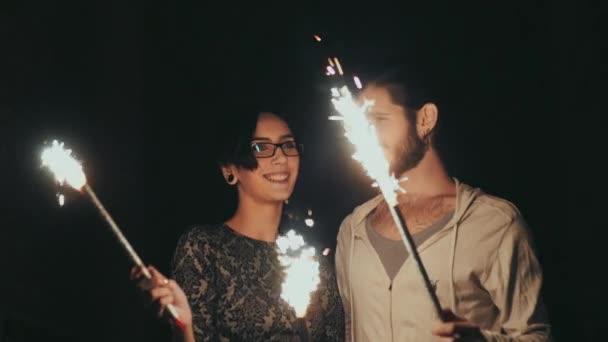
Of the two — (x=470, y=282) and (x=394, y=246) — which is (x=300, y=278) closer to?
(x=394, y=246)

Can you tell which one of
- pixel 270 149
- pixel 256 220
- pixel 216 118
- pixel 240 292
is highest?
pixel 216 118

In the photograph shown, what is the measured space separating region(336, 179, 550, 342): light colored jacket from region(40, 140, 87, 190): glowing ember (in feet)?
5.73

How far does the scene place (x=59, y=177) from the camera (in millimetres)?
3170

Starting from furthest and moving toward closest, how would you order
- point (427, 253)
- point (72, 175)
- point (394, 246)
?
point (394, 246)
point (427, 253)
point (72, 175)

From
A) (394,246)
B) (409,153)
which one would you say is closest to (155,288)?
(394,246)

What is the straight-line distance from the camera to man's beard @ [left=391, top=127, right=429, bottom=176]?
3986mm

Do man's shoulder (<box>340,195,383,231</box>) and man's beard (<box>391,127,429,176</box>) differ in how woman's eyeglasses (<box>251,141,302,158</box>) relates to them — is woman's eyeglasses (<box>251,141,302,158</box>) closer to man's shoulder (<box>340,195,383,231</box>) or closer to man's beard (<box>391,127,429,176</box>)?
man's shoulder (<box>340,195,383,231</box>)

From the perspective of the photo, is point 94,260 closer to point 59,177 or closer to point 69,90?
point 69,90

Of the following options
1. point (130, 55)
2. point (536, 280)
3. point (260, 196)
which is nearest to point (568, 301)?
point (536, 280)

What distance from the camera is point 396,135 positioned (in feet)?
13.2

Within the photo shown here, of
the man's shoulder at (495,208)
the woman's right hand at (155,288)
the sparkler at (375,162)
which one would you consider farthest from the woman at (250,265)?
the sparkler at (375,162)

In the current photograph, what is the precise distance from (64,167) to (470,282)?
2.15 meters

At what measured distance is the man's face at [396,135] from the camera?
3.99 meters

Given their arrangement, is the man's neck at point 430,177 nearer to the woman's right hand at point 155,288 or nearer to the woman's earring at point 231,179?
the woman's earring at point 231,179
